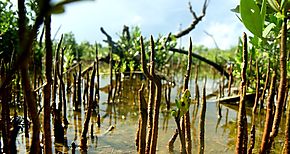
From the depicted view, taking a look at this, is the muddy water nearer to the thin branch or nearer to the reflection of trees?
the reflection of trees

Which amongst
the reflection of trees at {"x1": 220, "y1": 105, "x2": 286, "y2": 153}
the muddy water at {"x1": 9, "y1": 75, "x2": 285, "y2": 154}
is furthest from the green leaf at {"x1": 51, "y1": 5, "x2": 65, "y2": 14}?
the reflection of trees at {"x1": 220, "y1": 105, "x2": 286, "y2": 153}

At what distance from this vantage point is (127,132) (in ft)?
13.2

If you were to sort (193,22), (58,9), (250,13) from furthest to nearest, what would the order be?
(193,22)
(250,13)
(58,9)

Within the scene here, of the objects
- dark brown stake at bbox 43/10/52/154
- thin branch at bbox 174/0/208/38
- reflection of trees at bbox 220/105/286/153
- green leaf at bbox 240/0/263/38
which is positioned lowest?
reflection of trees at bbox 220/105/286/153

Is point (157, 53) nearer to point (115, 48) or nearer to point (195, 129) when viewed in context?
point (115, 48)

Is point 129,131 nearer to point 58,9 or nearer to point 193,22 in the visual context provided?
point 58,9

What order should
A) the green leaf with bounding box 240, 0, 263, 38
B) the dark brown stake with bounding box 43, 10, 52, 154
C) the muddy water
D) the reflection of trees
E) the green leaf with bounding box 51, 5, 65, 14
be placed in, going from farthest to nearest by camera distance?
1. the reflection of trees
2. the muddy water
3. the green leaf with bounding box 240, 0, 263, 38
4. the dark brown stake with bounding box 43, 10, 52, 154
5. the green leaf with bounding box 51, 5, 65, 14

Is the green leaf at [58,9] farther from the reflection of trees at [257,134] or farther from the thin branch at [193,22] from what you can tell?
the thin branch at [193,22]

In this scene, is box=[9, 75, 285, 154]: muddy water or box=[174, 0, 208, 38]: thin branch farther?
box=[174, 0, 208, 38]: thin branch

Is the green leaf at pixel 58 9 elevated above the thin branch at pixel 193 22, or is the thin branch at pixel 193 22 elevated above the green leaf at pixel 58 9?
the thin branch at pixel 193 22

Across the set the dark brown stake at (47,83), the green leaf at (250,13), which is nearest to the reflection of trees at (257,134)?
the green leaf at (250,13)

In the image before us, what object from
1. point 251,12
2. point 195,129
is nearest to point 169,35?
point 195,129

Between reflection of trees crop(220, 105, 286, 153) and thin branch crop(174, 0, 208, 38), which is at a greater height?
thin branch crop(174, 0, 208, 38)

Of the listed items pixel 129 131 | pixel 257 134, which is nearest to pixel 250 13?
pixel 129 131
